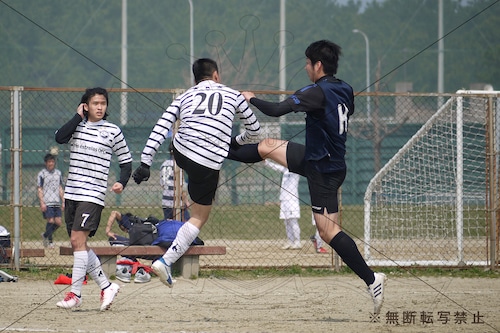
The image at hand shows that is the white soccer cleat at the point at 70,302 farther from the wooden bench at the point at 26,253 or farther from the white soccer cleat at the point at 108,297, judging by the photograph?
the wooden bench at the point at 26,253

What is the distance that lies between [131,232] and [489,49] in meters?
31.8

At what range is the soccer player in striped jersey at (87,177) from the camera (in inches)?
299

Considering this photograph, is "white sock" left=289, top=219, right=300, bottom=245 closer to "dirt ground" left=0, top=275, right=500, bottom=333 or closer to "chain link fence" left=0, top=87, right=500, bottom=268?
"chain link fence" left=0, top=87, right=500, bottom=268

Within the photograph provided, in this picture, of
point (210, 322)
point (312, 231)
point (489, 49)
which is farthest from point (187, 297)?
point (489, 49)

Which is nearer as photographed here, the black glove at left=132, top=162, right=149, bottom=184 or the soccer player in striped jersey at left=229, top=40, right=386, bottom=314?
the black glove at left=132, top=162, right=149, bottom=184

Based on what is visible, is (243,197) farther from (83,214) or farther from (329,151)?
(329,151)

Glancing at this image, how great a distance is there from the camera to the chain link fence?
36.7 ft

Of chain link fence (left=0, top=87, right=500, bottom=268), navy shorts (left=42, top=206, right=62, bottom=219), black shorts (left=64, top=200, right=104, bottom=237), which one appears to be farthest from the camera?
navy shorts (left=42, top=206, right=62, bottom=219)

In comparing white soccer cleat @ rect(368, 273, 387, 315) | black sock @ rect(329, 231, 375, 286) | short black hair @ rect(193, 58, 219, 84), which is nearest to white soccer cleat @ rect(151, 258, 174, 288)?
black sock @ rect(329, 231, 375, 286)

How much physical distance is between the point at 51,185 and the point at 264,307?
7.36 meters

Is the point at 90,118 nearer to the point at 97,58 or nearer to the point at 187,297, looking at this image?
the point at 187,297

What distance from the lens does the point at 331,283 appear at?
10.1 metres

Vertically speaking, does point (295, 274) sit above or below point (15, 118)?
below

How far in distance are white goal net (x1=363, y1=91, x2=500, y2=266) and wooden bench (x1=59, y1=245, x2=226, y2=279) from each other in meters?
2.53
